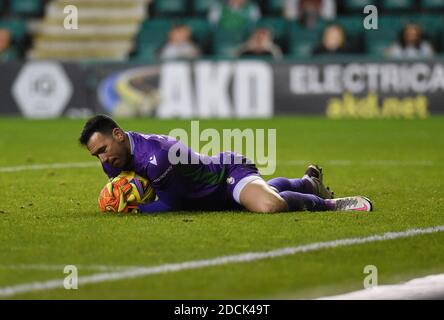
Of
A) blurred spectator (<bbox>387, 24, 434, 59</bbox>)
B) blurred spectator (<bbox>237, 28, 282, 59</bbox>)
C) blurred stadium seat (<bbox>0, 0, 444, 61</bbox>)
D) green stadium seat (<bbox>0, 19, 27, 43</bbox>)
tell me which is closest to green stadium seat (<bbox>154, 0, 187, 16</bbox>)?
blurred stadium seat (<bbox>0, 0, 444, 61</bbox>)

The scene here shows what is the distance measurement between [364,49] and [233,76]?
3.13 meters

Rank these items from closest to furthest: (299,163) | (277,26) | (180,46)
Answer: (299,163) < (180,46) < (277,26)

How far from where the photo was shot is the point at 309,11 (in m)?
24.6

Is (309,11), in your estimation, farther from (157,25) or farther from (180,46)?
(157,25)

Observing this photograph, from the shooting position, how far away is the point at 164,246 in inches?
303

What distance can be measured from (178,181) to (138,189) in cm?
35

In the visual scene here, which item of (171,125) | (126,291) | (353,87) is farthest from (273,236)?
(353,87)

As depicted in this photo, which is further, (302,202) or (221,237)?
(302,202)

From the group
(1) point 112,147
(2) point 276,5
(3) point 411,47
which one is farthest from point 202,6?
(1) point 112,147

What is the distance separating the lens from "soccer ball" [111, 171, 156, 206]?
9.20 meters

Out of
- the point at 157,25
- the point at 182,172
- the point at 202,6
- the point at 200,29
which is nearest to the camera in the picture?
the point at 182,172

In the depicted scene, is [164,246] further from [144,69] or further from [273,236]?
[144,69]
